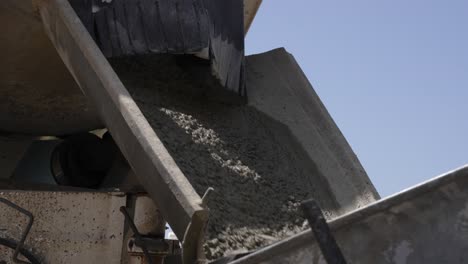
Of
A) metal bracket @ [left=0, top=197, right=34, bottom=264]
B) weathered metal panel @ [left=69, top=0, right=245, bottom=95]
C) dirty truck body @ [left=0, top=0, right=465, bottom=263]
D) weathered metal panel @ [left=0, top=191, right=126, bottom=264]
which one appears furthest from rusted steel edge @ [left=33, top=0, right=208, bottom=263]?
Result: metal bracket @ [left=0, top=197, right=34, bottom=264]

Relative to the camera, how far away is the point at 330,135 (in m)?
3.49

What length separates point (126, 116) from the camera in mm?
2148

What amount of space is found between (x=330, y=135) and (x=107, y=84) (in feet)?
4.92

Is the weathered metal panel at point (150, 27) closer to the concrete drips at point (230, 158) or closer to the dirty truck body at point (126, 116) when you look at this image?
the dirty truck body at point (126, 116)

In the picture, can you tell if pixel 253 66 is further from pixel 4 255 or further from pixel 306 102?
pixel 4 255

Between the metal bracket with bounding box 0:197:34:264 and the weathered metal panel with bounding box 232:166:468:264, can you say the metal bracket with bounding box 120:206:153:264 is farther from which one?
the weathered metal panel with bounding box 232:166:468:264

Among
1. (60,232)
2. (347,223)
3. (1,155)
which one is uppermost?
(347,223)

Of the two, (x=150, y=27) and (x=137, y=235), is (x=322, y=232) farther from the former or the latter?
(x=150, y=27)

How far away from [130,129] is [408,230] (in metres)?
0.96

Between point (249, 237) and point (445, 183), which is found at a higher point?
point (445, 183)

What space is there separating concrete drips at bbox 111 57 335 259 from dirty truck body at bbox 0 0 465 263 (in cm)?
6

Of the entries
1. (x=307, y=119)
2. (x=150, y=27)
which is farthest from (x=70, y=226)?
(x=307, y=119)

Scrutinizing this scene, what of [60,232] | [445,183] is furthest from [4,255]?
[445,183]

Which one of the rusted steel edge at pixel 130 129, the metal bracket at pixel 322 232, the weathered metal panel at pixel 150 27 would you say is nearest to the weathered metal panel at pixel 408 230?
the metal bracket at pixel 322 232
